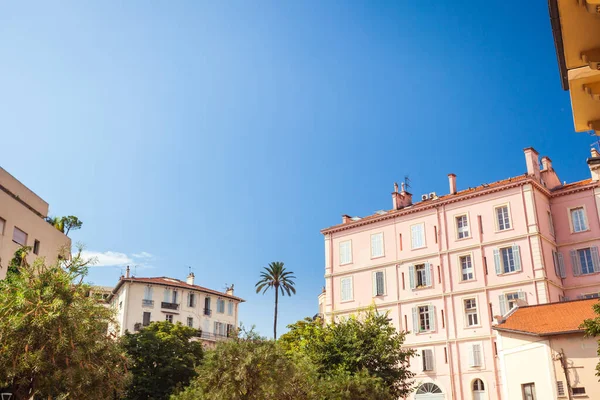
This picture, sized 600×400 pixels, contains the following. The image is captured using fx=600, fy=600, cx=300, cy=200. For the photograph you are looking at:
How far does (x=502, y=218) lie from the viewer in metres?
47.9

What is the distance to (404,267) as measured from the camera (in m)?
52.0

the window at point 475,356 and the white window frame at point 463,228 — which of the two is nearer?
the window at point 475,356

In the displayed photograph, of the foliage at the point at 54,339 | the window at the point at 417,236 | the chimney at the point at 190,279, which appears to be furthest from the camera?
the chimney at the point at 190,279

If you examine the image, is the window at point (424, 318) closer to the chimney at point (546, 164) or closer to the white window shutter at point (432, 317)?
the white window shutter at point (432, 317)

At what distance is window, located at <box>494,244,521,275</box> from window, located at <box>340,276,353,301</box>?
13.6 m

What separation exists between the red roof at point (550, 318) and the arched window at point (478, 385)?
911 centimetres

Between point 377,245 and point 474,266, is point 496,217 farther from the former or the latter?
point 377,245

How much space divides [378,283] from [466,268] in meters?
8.09

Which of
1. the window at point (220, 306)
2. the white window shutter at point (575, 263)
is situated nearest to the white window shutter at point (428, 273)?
the white window shutter at point (575, 263)

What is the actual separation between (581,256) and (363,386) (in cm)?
2431

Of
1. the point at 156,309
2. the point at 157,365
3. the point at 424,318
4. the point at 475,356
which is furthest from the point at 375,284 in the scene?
the point at 156,309

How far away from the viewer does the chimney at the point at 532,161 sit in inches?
1918

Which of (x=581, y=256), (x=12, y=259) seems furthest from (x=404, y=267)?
(x=12, y=259)

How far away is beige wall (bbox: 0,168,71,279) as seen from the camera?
34.6 metres
